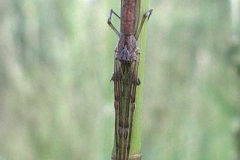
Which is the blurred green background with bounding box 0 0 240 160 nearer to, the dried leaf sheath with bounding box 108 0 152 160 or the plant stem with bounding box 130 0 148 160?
the dried leaf sheath with bounding box 108 0 152 160

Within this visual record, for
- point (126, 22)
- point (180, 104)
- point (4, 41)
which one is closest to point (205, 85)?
point (180, 104)

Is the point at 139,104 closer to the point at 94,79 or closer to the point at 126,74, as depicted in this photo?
the point at 126,74

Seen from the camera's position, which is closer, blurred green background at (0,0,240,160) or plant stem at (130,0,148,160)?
plant stem at (130,0,148,160)

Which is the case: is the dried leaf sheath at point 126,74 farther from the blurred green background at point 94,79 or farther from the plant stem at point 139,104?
the blurred green background at point 94,79

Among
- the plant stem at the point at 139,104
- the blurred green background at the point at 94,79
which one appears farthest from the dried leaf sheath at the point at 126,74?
the blurred green background at the point at 94,79

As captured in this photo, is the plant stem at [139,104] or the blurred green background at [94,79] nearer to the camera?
the plant stem at [139,104]

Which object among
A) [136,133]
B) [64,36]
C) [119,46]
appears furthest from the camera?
[64,36]

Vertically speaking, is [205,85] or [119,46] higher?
[119,46]

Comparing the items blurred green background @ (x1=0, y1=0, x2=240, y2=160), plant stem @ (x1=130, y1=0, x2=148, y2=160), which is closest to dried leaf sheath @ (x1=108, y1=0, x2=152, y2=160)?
plant stem @ (x1=130, y1=0, x2=148, y2=160)

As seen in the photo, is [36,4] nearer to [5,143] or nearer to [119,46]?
[5,143]
